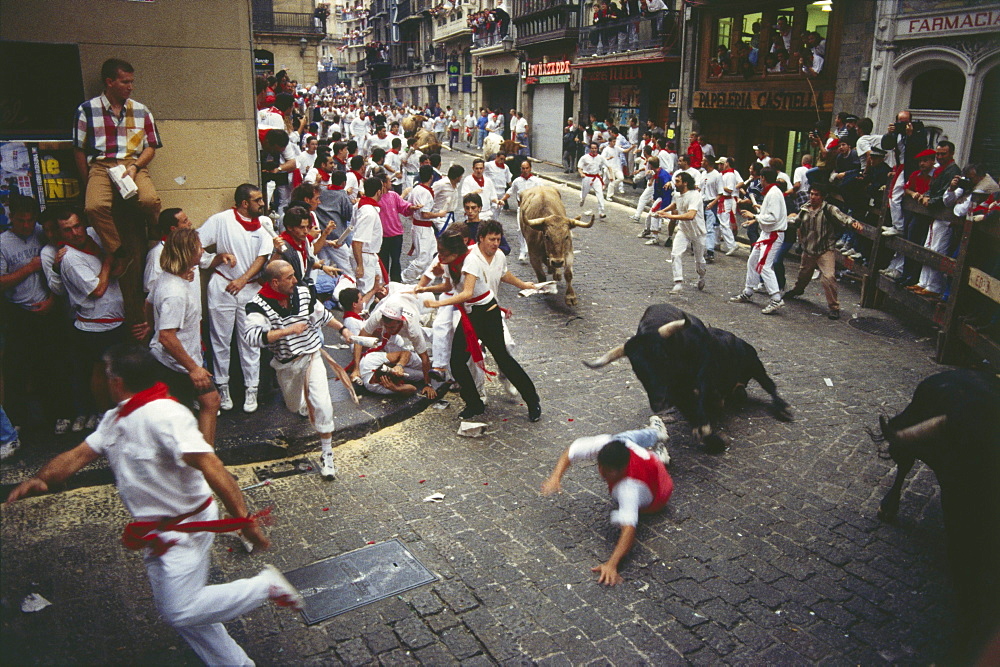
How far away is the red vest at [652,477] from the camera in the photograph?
496 centimetres

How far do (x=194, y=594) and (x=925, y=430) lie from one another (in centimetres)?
415

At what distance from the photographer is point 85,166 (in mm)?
6438

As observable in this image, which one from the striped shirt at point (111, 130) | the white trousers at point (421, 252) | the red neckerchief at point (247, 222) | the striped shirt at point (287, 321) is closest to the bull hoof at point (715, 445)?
the striped shirt at point (287, 321)

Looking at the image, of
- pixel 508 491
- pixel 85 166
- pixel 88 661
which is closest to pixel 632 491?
pixel 508 491

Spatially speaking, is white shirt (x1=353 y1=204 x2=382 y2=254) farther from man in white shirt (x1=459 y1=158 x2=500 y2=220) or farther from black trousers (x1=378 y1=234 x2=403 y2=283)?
man in white shirt (x1=459 y1=158 x2=500 y2=220)

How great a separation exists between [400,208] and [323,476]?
19.2ft

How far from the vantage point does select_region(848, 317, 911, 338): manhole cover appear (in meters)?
9.91

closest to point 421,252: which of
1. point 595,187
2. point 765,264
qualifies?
point 765,264

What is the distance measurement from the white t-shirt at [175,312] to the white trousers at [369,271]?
3884 millimetres

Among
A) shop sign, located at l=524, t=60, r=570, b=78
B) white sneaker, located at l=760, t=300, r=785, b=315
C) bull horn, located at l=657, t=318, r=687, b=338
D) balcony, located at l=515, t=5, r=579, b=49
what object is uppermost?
balcony, located at l=515, t=5, r=579, b=49

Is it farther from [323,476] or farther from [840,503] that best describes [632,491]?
[323,476]

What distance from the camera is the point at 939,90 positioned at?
48.2 feet

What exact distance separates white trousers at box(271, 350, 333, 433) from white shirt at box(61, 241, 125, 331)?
1576 mm

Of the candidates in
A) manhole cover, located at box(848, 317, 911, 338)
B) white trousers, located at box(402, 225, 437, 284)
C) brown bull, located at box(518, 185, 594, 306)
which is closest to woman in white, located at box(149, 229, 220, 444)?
white trousers, located at box(402, 225, 437, 284)
